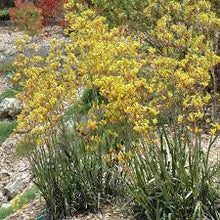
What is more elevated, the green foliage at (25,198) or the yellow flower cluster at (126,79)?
the yellow flower cluster at (126,79)

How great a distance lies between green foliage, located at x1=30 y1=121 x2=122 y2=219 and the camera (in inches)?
232

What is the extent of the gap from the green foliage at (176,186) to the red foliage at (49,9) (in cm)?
1415

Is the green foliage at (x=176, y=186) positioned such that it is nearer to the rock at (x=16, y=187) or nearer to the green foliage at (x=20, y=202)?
the green foliage at (x=20, y=202)

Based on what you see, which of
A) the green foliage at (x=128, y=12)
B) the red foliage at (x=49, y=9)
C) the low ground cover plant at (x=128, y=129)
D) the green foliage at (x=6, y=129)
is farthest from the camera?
the red foliage at (x=49, y=9)

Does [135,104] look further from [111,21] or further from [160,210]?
[111,21]

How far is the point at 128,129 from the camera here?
5.15 meters

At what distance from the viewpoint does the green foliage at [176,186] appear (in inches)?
200

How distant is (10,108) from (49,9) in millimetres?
8155

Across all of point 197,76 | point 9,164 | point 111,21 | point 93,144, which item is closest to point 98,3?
point 111,21

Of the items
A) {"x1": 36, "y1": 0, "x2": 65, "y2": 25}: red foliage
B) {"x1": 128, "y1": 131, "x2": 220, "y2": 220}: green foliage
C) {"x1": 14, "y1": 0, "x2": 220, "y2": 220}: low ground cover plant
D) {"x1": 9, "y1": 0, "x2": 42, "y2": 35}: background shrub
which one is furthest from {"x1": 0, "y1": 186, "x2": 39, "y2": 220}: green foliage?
{"x1": 36, "y1": 0, "x2": 65, "y2": 25}: red foliage

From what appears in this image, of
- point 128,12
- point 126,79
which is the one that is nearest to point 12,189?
point 128,12

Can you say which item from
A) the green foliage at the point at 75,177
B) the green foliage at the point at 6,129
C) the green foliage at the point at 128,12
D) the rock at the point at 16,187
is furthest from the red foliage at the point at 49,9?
the green foliage at the point at 75,177

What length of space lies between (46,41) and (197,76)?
12.7 meters

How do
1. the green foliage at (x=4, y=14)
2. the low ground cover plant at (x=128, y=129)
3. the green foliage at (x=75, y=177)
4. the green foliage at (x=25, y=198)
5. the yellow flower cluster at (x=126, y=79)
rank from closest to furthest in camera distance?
the yellow flower cluster at (x=126, y=79), the low ground cover plant at (x=128, y=129), the green foliage at (x=75, y=177), the green foliage at (x=25, y=198), the green foliage at (x=4, y=14)
